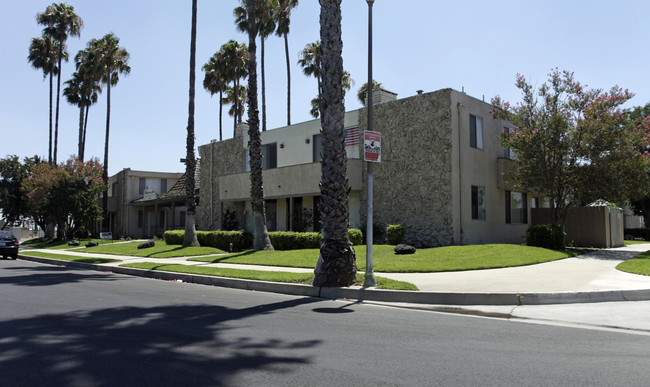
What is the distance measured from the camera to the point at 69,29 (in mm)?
44125

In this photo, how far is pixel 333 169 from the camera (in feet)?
38.8

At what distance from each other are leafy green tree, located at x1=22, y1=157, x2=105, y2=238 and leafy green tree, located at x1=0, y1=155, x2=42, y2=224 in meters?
6.80

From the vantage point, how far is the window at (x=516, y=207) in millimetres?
23792

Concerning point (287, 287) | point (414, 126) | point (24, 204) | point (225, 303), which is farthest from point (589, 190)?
point (24, 204)

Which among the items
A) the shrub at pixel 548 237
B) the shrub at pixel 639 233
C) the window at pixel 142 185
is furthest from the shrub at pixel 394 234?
the window at pixel 142 185

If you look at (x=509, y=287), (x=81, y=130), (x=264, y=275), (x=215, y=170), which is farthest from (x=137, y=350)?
(x=81, y=130)

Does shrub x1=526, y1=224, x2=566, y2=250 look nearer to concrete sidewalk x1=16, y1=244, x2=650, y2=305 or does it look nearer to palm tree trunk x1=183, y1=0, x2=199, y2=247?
concrete sidewalk x1=16, y1=244, x2=650, y2=305

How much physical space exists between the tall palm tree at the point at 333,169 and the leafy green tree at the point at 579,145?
10.6m

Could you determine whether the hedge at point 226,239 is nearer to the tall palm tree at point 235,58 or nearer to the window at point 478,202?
the window at point 478,202

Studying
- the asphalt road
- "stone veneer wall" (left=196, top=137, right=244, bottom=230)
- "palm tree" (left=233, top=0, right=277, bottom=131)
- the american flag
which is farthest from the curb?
"palm tree" (left=233, top=0, right=277, bottom=131)

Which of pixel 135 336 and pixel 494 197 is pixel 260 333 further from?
pixel 494 197

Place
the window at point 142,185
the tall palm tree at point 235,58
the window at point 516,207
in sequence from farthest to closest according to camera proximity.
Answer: the window at point 142,185 → the tall palm tree at point 235,58 → the window at point 516,207

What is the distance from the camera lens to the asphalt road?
4758mm

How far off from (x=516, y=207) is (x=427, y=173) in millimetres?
6579
